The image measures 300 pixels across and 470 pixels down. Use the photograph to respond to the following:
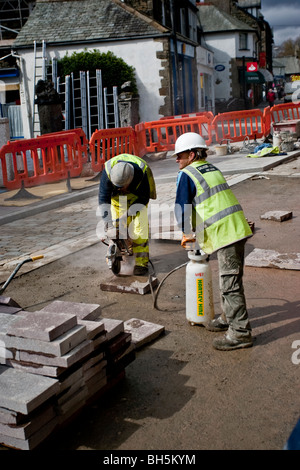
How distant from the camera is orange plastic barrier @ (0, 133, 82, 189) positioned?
1197cm

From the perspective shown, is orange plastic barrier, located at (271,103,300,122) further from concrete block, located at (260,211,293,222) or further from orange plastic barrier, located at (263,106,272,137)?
concrete block, located at (260,211,293,222)

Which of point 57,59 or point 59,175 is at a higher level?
point 57,59

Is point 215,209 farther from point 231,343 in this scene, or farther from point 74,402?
point 74,402

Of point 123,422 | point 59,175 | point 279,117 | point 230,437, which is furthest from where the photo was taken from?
point 279,117

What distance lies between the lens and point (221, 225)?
14.8ft

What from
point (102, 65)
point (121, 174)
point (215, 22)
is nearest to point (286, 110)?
point (102, 65)

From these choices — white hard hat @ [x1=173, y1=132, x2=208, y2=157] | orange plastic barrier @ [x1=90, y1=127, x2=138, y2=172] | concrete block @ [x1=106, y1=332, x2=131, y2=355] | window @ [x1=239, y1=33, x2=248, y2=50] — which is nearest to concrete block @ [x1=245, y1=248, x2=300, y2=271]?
white hard hat @ [x1=173, y1=132, x2=208, y2=157]

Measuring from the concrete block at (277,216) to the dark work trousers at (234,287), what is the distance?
4.55m

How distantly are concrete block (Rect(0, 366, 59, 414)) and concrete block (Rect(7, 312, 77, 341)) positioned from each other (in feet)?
0.81

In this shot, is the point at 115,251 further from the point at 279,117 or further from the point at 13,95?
the point at 13,95

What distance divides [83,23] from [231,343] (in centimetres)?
2233
